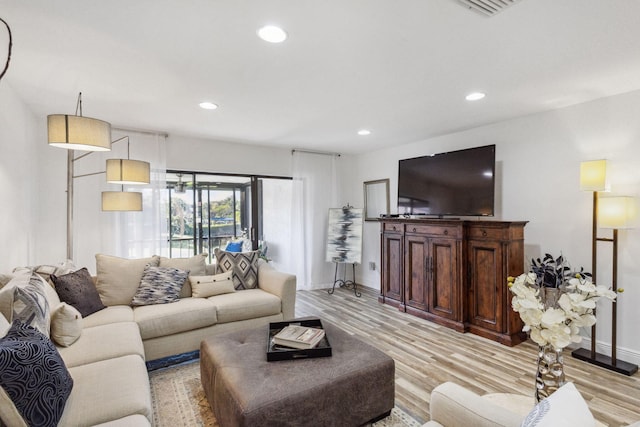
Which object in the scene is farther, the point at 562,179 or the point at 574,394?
the point at 562,179

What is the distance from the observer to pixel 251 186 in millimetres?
5145

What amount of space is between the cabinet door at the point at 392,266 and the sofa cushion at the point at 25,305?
12.0 feet

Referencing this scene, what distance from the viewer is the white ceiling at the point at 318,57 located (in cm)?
167

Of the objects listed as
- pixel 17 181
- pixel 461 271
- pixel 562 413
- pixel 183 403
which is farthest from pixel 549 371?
pixel 17 181

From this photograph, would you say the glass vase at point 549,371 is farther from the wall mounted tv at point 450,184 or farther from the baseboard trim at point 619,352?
the wall mounted tv at point 450,184

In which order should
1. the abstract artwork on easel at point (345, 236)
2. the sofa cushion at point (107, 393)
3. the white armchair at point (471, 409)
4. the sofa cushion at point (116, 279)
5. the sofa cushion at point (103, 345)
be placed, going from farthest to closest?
the abstract artwork on easel at point (345, 236) → the sofa cushion at point (116, 279) → the sofa cushion at point (103, 345) → the sofa cushion at point (107, 393) → the white armchair at point (471, 409)

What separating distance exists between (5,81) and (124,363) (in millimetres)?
2412

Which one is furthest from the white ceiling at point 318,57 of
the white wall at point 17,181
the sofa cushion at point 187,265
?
the sofa cushion at point 187,265

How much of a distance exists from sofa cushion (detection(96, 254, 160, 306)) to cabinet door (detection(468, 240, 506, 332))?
3.48 meters

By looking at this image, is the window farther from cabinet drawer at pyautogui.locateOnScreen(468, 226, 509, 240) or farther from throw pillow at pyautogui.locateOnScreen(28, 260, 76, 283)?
cabinet drawer at pyautogui.locateOnScreen(468, 226, 509, 240)

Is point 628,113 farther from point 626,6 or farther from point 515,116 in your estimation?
point 626,6

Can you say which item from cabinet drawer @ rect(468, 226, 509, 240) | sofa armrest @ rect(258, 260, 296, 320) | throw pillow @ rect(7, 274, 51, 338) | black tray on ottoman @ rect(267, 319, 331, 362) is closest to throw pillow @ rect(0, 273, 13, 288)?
throw pillow @ rect(7, 274, 51, 338)

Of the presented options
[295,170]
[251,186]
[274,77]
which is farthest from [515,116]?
[251,186]

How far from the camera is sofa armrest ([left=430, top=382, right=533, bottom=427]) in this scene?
1.10 meters
